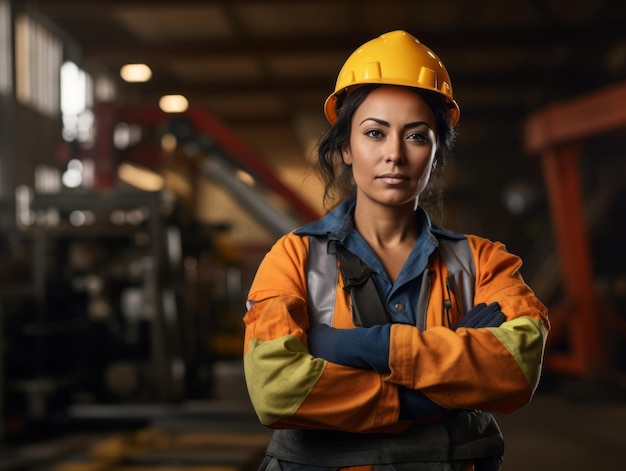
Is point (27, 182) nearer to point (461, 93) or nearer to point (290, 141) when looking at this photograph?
point (461, 93)

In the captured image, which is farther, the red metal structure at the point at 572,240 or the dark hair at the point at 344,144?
the red metal structure at the point at 572,240

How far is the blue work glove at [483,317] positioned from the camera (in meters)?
1.23

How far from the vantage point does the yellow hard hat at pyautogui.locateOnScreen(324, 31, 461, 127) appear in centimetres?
131

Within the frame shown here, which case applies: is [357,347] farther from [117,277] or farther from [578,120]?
[578,120]

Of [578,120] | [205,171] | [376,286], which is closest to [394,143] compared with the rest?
[376,286]

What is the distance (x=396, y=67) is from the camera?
1.31 meters

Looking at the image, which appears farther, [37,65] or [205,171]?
[37,65]

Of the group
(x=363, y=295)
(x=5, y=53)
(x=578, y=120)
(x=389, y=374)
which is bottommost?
(x=389, y=374)

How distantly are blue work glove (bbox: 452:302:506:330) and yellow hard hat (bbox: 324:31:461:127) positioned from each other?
378 mm

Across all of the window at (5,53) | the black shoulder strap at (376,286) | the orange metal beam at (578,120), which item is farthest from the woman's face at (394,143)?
the window at (5,53)

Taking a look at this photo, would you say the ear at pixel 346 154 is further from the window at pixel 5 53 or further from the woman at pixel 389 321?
the window at pixel 5 53

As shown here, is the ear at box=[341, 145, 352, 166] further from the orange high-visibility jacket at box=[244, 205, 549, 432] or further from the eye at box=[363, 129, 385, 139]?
the orange high-visibility jacket at box=[244, 205, 549, 432]

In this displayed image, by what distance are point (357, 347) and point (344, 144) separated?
1.38ft

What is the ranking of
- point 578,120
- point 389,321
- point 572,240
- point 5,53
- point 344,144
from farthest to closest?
point 5,53
point 572,240
point 578,120
point 344,144
point 389,321
